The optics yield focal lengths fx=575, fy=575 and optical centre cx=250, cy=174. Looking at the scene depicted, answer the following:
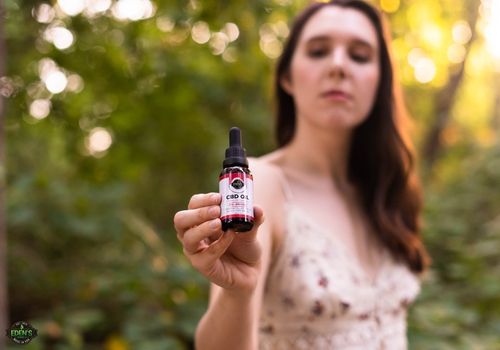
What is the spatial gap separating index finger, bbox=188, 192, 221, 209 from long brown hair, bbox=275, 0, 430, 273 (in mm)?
1069

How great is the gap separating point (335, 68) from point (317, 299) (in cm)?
65

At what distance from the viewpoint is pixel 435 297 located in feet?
8.77

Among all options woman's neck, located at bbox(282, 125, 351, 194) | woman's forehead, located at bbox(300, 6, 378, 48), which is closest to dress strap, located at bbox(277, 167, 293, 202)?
woman's neck, located at bbox(282, 125, 351, 194)

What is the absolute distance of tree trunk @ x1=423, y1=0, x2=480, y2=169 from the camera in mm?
5125

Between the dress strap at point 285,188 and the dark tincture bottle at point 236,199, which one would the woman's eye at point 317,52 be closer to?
the dress strap at point 285,188

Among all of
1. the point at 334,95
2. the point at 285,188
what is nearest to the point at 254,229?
the point at 285,188

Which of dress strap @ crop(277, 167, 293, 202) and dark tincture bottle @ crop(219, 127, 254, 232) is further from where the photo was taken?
dress strap @ crop(277, 167, 293, 202)

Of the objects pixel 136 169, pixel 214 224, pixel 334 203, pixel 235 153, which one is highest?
pixel 136 169

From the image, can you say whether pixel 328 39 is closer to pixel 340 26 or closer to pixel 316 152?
pixel 340 26

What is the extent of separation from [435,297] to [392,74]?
1240 mm

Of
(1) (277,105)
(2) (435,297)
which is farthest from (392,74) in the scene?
(2) (435,297)

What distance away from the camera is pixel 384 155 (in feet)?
6.67

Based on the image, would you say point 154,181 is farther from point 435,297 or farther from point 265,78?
point 435,297

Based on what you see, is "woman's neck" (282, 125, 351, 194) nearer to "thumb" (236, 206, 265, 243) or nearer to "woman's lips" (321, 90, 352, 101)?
"woman's lips" (321, 90, 352, 101)
